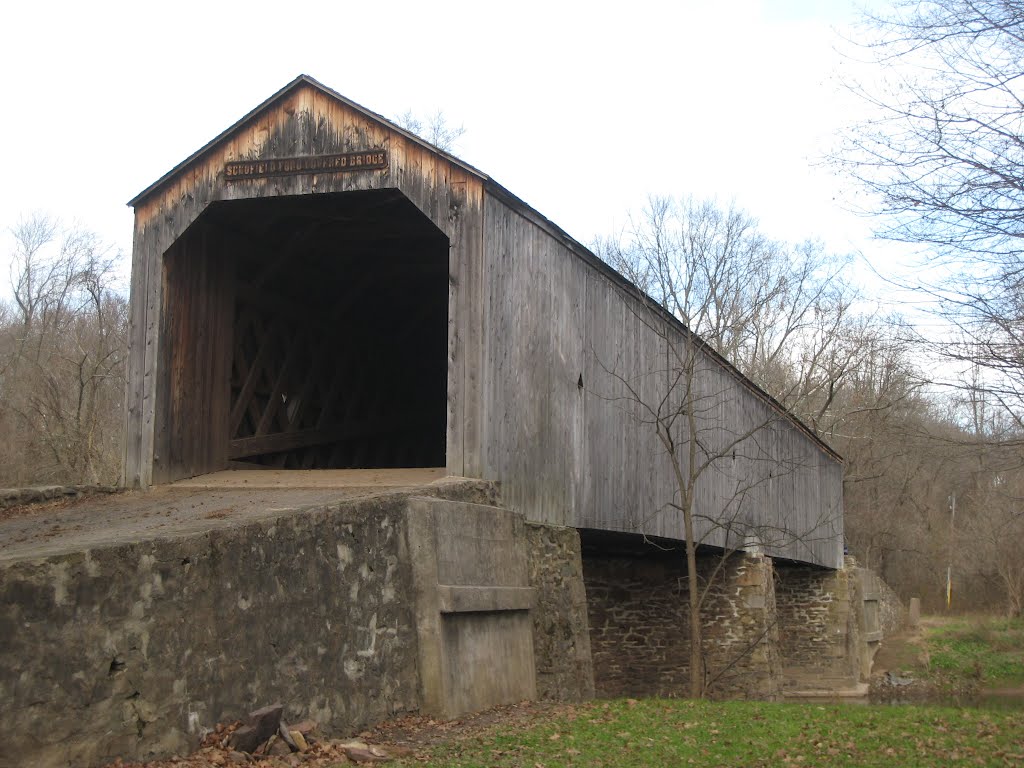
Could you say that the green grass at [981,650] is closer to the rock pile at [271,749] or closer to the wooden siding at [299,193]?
the wooden siding at [299,193]

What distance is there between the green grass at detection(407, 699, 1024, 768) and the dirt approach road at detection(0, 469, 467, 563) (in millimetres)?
2286

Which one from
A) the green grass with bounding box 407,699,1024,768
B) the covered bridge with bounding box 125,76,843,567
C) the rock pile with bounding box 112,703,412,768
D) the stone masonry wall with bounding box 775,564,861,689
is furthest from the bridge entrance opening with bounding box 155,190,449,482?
the stone masonry wall with bounding box 775,564,861,689

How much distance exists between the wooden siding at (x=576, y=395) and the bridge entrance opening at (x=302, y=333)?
1.90 m

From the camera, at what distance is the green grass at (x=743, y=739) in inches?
307

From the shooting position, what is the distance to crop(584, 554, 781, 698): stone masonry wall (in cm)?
1820

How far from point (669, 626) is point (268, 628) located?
1239cm

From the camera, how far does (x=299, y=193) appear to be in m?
10.8

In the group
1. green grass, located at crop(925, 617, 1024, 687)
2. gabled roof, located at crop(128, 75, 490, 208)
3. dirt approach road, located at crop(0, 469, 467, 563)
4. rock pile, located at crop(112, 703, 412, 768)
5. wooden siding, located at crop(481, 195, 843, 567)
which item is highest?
gabled roof, located at crop(128, 75, 490, 208)

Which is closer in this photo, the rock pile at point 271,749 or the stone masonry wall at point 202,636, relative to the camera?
the stone masonry wall at point 202,636

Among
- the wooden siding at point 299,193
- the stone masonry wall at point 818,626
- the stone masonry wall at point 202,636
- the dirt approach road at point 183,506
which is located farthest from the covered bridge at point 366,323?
the stone masonry wall at point 818,626

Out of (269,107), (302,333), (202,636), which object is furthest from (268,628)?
(302,333)

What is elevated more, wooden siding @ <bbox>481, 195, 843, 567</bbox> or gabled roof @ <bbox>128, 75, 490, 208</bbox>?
gabled roof @ <bbox>128, 75, 490, 208</bbox>

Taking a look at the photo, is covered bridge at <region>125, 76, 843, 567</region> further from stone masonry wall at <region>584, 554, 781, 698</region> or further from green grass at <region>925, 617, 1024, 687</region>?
green grass at <region>925, 617, 1024, 687</region>

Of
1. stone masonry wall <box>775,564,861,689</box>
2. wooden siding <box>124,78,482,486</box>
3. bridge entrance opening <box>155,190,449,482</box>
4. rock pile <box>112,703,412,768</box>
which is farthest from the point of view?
stone masonry wall <box>775,564,861,689</box>
